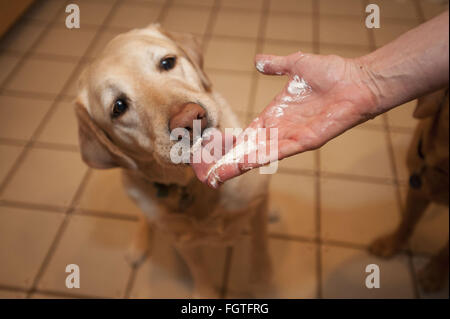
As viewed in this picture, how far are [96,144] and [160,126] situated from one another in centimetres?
40

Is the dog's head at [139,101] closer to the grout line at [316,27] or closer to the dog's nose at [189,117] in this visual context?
the dog's nose at [189,117]

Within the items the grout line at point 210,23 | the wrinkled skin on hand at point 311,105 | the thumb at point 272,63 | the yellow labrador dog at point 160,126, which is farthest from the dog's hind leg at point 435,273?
the grout line at point 210,23

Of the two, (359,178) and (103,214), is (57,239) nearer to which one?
(103,214)

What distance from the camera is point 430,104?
1233 millimetres

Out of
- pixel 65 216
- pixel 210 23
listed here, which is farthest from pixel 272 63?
pixel 210 23

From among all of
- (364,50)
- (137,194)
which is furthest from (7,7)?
(364,50)

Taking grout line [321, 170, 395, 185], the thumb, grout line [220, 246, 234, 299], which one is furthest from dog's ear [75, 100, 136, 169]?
grout line [321, 170, 395, 185]

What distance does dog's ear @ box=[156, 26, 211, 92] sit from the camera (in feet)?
4.67

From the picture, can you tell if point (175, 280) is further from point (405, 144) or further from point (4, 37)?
point (4, 37)

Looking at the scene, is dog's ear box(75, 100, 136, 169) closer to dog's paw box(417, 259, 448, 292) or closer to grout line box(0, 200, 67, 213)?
grout line box(0, 200, 67, 213)

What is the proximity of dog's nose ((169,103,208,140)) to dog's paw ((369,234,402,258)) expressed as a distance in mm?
1434

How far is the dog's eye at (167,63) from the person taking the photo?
1312 millimetres

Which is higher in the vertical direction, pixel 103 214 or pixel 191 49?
pixel 191 49

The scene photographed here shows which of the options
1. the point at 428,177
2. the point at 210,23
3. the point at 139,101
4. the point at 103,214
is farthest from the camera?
the point at 210,23
